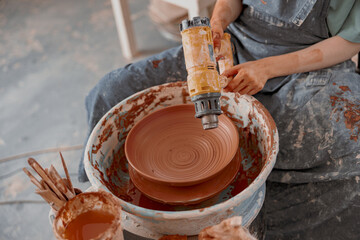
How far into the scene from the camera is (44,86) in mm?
2744

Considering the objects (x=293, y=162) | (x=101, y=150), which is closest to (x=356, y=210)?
(x=293, y=162)

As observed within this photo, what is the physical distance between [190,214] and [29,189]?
1548mm

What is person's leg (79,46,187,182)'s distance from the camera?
1.43 m

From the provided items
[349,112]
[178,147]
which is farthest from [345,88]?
[178,147]

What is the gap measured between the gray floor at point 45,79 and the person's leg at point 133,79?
763 mm

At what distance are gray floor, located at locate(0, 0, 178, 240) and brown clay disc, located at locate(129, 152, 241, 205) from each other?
3.53ft

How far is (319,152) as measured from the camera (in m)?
1.19

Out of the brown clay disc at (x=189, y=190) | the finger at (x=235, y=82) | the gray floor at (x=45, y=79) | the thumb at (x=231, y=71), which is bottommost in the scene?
the gray floor at (x=45, y=79)

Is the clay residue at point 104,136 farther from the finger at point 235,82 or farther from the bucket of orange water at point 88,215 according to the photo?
the finger at point 235,82

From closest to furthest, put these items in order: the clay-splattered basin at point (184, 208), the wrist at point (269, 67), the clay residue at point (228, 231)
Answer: the clay residue at point (228, 231) < the clay-splattered basin at point (184, 208) < the wrist at point (269, 67)

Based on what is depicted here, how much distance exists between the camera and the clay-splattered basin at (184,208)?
887mm

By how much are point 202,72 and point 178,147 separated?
1.04ft

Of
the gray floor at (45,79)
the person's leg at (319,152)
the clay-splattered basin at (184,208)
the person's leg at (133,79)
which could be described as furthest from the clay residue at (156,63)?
the gray floor at (45,79)

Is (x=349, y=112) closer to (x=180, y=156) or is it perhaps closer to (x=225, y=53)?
(x=225, y=53)
